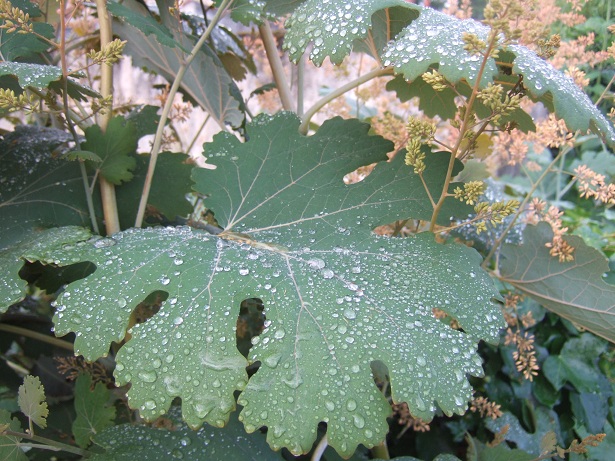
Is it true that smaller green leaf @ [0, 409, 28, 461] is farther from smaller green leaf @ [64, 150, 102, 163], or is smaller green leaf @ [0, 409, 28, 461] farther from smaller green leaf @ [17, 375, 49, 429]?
smaller green leaf @ [64, 150, 102, 163]

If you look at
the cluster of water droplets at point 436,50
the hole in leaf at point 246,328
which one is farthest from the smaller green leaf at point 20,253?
the cluster of water droplets at point 436,50

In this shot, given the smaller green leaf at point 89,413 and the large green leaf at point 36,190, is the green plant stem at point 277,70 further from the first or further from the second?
the smaller green leaf at point 89,413

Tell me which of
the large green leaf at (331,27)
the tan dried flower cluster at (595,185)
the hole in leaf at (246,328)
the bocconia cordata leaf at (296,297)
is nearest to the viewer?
the bocconia cordata leaf at (296,297)

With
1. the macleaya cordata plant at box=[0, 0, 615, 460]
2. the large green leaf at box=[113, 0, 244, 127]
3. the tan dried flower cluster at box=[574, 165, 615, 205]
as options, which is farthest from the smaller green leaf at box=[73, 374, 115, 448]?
the tan dried flower cluster at box=[574, 165, 615, 205]

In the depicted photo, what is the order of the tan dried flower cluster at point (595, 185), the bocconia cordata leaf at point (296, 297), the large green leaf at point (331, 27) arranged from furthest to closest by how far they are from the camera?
1. the tan dried flower cluster at point (595, 185)
2. the large green leaf at point (331, 27)
3. the bocconia cordata leaf at point (296, 297)

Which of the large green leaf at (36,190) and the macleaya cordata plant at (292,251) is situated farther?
the large green leaf at (36,190)

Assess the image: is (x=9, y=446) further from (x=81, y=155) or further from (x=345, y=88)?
(x=345, y=88)

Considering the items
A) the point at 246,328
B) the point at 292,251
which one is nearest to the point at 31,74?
the point at 292,251
